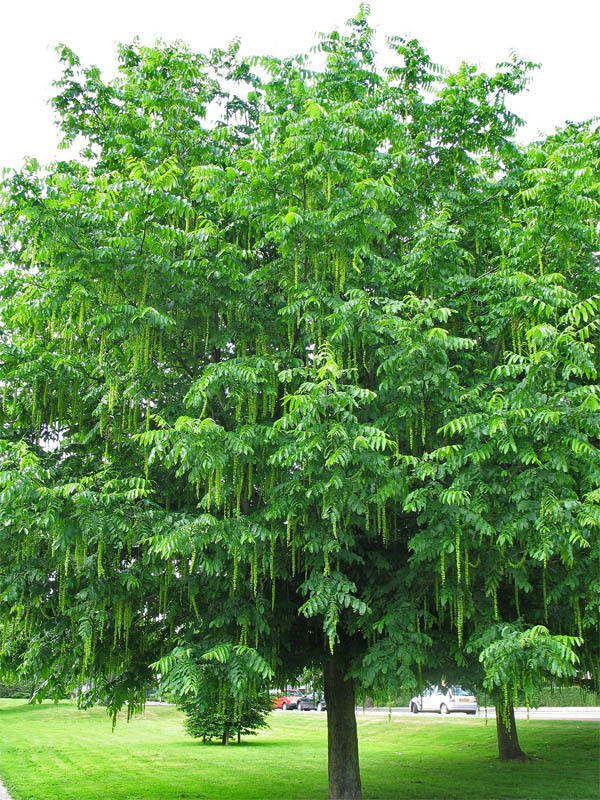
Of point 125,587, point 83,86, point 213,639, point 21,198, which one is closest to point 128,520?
point 125,587

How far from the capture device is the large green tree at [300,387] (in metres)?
5.87

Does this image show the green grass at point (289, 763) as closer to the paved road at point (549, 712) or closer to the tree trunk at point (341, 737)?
the tree trunk at point (341, 737)

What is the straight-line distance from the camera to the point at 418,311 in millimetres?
6379

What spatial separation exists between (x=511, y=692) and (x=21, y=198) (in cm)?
624

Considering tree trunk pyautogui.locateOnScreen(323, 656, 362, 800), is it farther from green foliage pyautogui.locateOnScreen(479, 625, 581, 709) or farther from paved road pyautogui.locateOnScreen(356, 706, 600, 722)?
paved road pyautogui.locateOnScreen(356, 706, 600, 722)

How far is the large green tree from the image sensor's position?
587 centimetres

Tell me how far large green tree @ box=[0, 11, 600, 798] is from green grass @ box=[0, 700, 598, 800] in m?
3.60

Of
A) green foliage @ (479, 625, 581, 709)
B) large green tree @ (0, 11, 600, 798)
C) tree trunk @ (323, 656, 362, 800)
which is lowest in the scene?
tree trunk @ (323, 656, 362, 800)

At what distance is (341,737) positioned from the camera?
8.84 meters

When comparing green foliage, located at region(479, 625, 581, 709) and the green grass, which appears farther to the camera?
the green grass

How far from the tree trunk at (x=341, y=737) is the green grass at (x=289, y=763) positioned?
231 centimetres

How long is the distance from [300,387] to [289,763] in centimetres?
1217

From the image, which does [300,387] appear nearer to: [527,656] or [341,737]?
[527,656]

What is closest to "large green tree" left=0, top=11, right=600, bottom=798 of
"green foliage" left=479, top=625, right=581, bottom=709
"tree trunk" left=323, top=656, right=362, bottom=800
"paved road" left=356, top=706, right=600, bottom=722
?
"tree trunk" left=323, top=656, right=362, bottom=800
